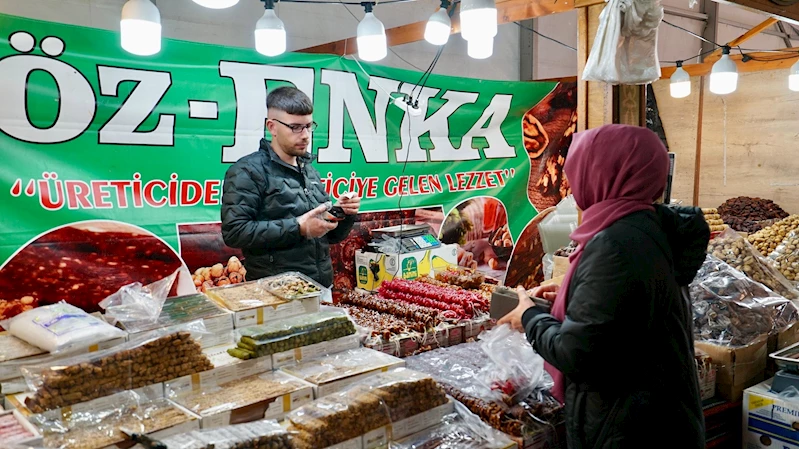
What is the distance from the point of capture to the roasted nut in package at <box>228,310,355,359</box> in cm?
197

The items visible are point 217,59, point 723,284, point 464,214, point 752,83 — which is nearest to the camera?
point 723,284

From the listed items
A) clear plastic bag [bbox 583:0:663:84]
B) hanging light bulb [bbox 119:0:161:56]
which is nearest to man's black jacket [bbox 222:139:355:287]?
hanging light bulb [bbox 119:0:161:56]

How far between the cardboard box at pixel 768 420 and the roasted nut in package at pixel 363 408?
1.59 meters

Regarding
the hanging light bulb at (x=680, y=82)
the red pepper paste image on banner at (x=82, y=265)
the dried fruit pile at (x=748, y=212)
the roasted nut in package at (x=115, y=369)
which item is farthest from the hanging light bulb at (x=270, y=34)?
the dried fruit pile at (x=748, y=212)

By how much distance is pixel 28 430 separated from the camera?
1.50m

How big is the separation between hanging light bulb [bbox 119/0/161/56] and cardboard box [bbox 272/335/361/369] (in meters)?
1.68

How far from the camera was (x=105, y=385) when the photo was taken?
1.66 metres

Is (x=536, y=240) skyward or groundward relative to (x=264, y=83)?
groundward

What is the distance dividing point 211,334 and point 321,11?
440 centimetres

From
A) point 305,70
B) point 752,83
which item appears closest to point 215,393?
point 305,70

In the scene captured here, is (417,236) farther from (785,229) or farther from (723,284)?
(785,229)

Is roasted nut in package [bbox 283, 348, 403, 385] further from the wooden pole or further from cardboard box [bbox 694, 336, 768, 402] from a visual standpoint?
the wooden pole

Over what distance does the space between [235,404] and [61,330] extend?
567 mm

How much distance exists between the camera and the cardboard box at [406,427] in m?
1.76
